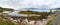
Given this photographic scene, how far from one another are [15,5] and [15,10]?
0.15 ft

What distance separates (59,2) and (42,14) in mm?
194

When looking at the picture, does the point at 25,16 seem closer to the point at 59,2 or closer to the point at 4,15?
the point at 4,15

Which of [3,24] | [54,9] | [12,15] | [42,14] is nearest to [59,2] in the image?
[54,9]

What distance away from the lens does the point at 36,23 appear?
127cm

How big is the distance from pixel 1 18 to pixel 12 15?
0.36 feet

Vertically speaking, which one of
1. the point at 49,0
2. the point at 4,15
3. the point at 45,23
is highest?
the point at 49,0

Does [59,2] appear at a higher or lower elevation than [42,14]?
higher

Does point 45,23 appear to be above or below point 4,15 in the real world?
below

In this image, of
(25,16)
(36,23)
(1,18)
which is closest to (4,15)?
(1,18)

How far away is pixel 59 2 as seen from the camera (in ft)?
4.14

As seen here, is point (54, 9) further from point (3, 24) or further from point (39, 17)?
point (3, 24)

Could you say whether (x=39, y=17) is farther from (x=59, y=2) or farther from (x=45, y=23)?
(x=59, y=2)

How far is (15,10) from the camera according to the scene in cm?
127

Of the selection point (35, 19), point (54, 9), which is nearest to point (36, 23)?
point (35, 19)
